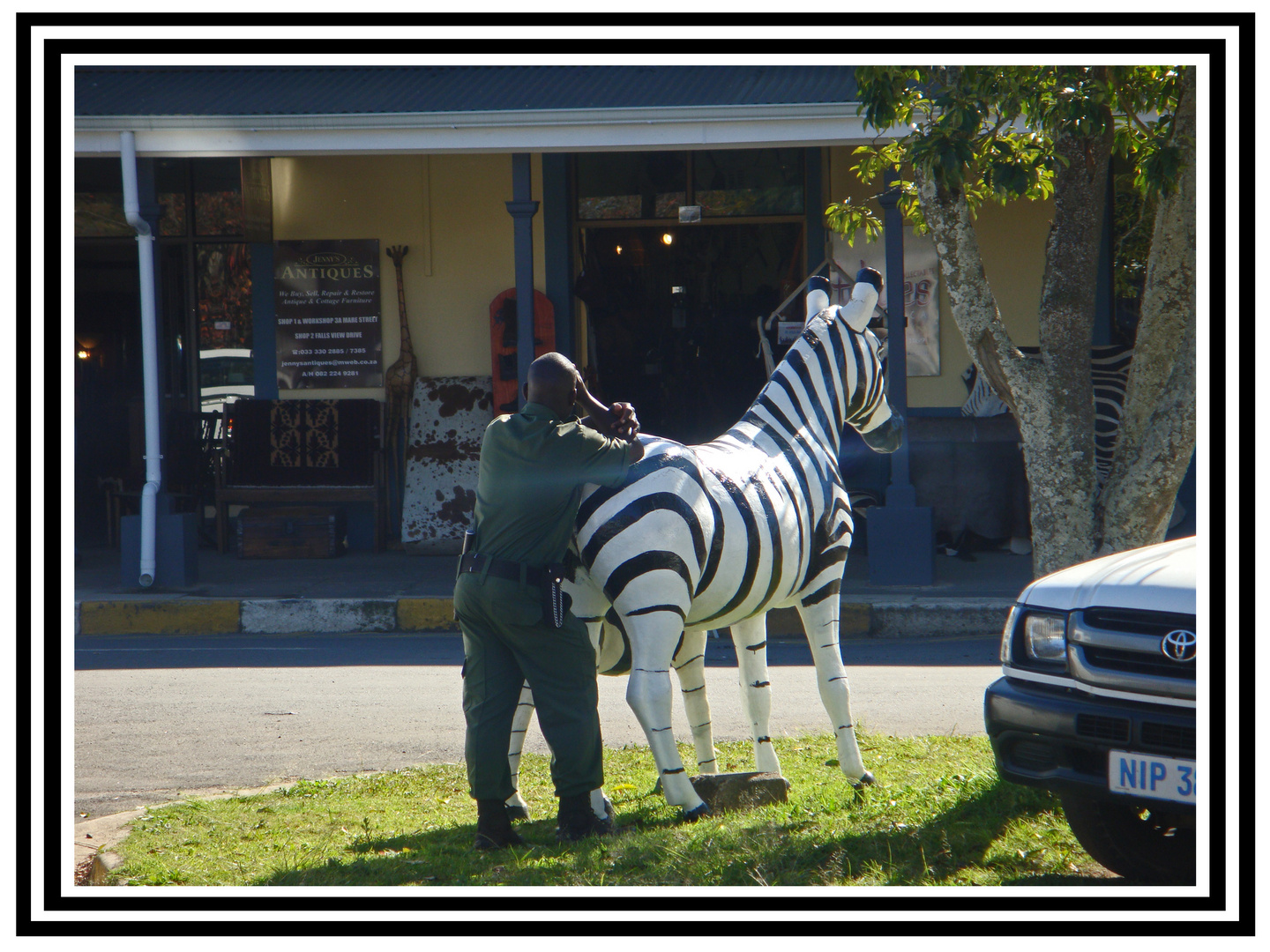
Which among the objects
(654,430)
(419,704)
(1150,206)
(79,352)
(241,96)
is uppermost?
(241,96)

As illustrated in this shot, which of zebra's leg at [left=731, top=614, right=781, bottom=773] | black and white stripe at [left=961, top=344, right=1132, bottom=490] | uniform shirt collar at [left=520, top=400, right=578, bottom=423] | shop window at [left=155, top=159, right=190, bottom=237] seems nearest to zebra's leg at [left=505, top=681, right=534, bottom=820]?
zebra's leg at [left=731, top=614, right=781, bottom=773]

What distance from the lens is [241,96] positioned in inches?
405

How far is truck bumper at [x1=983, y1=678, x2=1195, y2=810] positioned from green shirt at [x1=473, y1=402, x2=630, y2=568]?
144 centimetres

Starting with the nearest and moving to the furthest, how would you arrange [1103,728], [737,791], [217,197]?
[1103,728] < [737,791] < [217,197]

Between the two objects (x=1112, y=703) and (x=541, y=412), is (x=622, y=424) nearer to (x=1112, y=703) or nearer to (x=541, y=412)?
(x=541, y=412)

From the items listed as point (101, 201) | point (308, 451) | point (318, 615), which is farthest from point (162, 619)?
point (101, 201)

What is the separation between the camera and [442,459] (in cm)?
1154

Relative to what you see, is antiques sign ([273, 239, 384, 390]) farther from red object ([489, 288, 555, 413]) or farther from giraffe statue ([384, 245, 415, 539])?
red object ([489, 288, 555, 413])

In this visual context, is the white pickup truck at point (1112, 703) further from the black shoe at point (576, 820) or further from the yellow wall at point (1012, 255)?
the yellow wall at point (1012, 255)

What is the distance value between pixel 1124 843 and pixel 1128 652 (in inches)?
28.8
